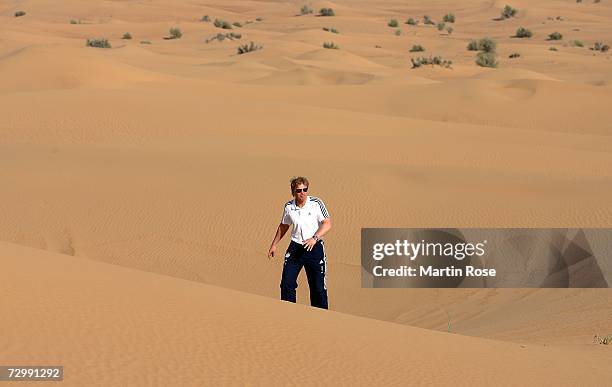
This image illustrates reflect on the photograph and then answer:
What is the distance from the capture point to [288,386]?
4.99 meters

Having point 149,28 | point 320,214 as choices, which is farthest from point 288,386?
point 149,28

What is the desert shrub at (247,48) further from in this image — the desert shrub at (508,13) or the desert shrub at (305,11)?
the desert shrub at (508,13)

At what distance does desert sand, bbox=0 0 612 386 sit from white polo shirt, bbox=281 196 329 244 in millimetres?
740

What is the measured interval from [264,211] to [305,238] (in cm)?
509

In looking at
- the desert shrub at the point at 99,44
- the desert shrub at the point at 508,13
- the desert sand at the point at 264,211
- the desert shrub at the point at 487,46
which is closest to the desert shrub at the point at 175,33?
the desert shrub at the point at 99,44

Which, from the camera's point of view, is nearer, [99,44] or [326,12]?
[99,44]

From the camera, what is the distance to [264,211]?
1305 cm

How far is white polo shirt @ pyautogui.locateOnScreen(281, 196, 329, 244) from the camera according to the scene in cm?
798

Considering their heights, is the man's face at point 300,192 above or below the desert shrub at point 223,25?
above

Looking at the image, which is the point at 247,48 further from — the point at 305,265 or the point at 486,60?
the point at 305,265

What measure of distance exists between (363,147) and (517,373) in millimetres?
11231

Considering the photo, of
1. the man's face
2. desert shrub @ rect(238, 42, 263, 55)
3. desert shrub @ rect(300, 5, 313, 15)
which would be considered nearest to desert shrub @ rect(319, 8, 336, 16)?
desert shrub @ rect(300, 5, 313, 15)

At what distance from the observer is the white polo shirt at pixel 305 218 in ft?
26.2

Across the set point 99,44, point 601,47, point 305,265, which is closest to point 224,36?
point 99,44
